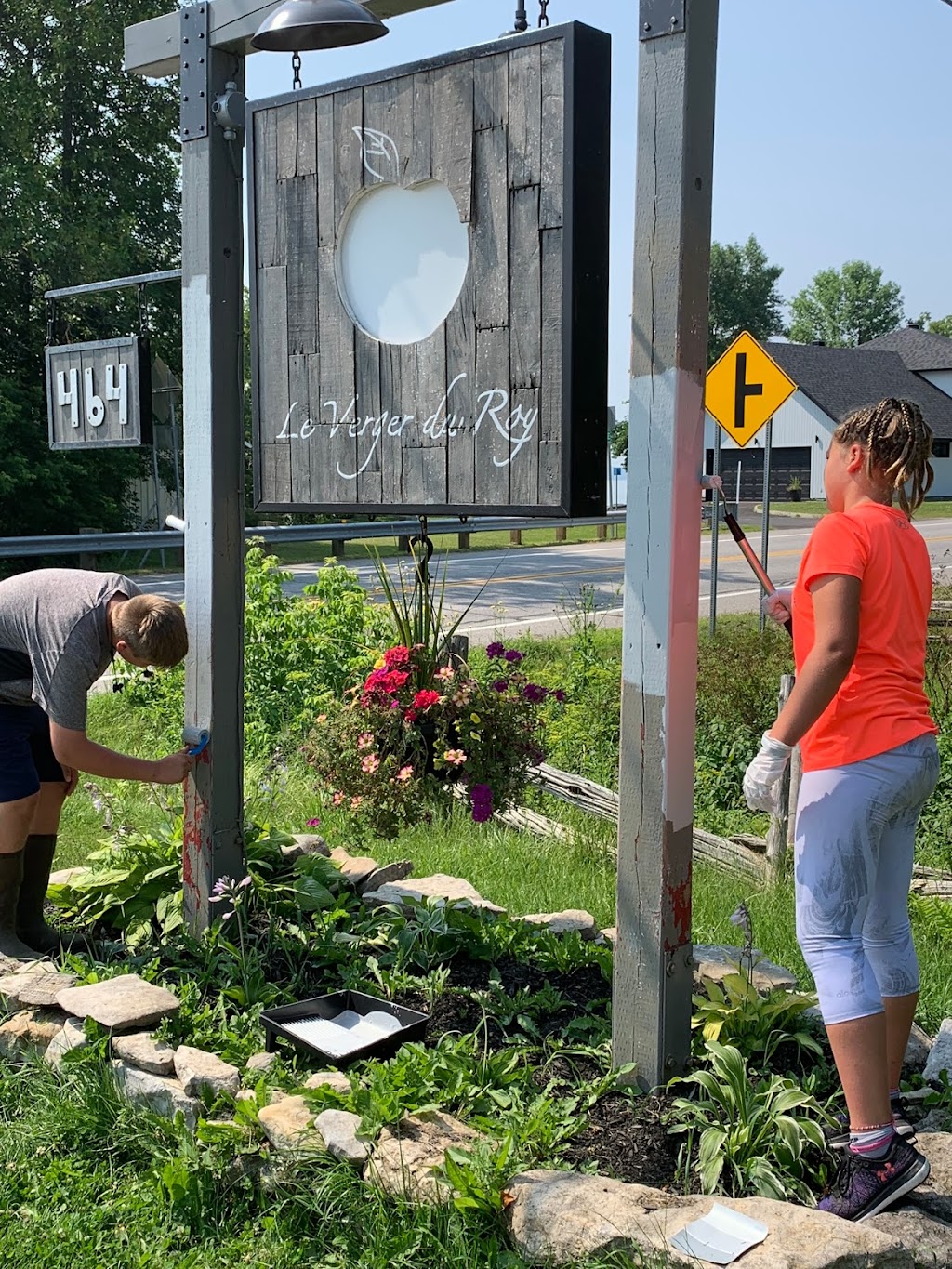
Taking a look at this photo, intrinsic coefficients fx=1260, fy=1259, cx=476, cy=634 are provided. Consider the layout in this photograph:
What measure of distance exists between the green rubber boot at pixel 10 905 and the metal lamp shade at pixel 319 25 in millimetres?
2681

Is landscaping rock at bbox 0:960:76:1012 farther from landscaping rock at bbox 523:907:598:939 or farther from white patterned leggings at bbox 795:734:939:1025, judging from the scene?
white patterned leggings at bbox 795:734:939:1025

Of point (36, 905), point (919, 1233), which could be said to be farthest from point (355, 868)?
point (919, 1233)

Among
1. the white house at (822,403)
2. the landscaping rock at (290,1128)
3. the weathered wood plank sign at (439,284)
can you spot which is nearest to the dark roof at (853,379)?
the white house at (822,403)

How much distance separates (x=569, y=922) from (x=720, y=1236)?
5.87 feet

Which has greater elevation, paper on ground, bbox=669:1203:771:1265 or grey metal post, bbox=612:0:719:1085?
grey metal post, bbox=612:0:719:1085

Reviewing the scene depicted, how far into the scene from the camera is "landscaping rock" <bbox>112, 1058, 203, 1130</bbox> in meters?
3.28

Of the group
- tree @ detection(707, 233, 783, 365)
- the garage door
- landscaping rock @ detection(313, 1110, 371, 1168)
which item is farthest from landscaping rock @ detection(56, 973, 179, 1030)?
tree @ detection(707, 233, 783, 365)

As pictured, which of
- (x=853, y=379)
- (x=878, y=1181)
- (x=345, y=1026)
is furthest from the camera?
(x=853, y=379)

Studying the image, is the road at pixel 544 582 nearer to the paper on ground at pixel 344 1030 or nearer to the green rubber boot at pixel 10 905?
the green rubber boot at pixel 10 905

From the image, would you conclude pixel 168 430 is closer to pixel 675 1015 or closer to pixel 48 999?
pixel 48 999

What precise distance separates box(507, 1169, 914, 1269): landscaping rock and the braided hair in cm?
166

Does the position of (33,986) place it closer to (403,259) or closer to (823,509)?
(403,259)

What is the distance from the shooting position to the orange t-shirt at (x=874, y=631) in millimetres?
2875

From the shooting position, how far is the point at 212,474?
417cm
